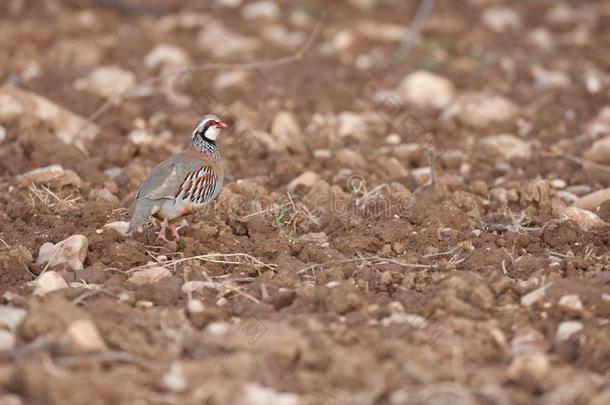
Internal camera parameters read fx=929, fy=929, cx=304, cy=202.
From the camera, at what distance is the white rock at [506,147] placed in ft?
23.1

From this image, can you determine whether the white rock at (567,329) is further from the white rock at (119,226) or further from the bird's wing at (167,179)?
the white rock at (119,226)

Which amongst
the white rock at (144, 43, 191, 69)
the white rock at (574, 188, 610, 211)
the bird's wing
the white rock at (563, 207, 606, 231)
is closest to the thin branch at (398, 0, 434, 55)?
the white rock at (144, 43, 191, 69)

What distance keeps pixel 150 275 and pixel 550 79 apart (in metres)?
5.46

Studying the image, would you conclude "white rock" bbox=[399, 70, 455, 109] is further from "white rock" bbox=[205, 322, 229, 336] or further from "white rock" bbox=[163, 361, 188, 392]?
"white rock" bbox=[163, 361, 188, 392]

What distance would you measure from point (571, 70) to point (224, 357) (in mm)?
6685

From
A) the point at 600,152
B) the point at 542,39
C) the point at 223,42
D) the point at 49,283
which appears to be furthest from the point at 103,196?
the point at 542,39

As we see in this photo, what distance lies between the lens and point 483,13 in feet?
35.8

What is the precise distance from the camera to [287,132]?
726cm

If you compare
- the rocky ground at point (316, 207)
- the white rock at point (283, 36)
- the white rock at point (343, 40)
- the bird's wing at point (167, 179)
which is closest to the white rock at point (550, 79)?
the rocky ground at point (316, 207)

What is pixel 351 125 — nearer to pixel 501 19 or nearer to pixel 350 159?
pixel 350 159

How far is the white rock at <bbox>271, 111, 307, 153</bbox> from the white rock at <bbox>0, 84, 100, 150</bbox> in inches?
57.6

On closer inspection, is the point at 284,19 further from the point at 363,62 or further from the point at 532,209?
the point at 532,209

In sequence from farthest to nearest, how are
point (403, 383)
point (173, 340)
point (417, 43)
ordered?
point (417, 43), point (173, 340), point (403, 383)

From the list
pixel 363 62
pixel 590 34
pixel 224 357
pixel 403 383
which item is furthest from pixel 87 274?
pixel 590 34
